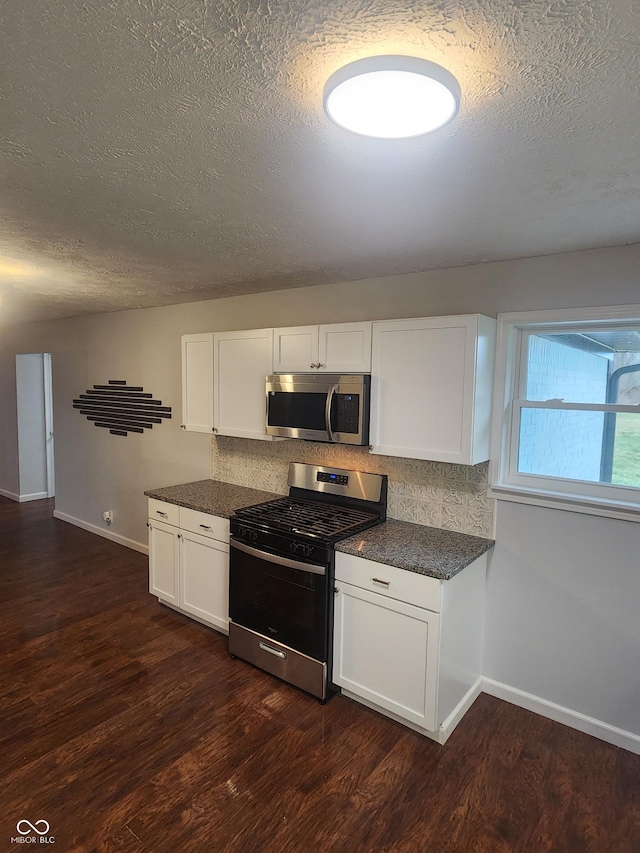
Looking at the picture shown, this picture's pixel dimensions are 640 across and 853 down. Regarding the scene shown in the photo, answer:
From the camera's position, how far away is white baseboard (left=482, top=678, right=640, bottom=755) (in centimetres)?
241

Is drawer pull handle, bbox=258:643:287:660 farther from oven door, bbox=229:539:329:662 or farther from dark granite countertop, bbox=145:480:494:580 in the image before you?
dark granite countertop, bbox=145:480:494:580

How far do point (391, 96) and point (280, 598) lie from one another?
2.50 metres

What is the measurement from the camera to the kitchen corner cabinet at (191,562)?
3.25m

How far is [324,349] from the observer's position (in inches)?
118

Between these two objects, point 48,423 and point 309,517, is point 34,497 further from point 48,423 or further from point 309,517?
point 309,517

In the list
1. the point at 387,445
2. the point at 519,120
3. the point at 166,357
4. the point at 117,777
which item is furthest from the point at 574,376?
the point at 166,357

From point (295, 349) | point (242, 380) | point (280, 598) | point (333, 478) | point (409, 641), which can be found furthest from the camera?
point (242, 380)

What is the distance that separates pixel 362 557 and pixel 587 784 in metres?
1.38

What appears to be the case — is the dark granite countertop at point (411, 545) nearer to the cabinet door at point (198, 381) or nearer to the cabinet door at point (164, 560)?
the cabinet door at point (164, 560)

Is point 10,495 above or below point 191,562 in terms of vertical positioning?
below

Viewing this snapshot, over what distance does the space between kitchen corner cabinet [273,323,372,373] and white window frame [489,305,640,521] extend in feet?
2.45

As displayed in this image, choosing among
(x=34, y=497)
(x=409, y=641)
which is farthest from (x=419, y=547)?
(x=34, y=497)

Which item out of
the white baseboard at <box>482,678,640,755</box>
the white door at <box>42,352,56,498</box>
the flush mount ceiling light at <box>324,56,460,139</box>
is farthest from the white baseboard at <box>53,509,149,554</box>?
the flush mount ceiling light at <box>324,56,460,139</box>

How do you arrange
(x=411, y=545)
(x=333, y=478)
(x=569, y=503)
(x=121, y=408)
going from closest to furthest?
(x=569, y=503) → (x=411, y=545) → (x=333, y=478) → (x=121, y=408)
